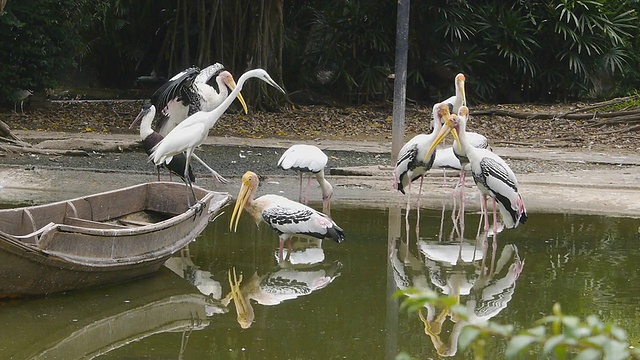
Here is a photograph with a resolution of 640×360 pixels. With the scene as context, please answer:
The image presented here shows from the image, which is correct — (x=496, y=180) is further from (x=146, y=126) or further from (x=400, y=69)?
(x=400, y=69)

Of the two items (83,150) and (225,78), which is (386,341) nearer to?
(225,78)

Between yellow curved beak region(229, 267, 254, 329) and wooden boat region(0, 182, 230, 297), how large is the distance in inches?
20.5

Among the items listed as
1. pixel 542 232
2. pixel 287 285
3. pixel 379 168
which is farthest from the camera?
pixel 379 168

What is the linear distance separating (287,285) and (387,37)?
13.6 metres

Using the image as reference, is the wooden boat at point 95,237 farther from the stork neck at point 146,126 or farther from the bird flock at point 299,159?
the stork neck at point 146,126

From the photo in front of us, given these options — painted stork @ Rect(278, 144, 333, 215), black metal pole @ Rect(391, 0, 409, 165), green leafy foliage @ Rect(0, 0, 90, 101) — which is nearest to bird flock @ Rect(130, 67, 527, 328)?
painted stork @ Rect(278, 144, 333, 215)

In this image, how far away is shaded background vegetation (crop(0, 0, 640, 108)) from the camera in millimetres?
20109

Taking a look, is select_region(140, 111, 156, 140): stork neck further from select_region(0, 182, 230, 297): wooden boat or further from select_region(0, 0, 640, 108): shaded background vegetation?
select_region(0, 0, 640, 108): shaded background vegetation

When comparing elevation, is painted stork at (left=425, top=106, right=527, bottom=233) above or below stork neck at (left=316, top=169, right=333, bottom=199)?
above

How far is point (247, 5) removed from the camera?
18.4 meters

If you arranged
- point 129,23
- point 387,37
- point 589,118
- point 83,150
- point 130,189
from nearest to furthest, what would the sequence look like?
point 130,189 < point 83,150 < point 589,118 < point 387,37 < point 129,23

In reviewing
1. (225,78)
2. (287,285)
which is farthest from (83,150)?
(287,285)

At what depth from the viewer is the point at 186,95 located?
1104cm

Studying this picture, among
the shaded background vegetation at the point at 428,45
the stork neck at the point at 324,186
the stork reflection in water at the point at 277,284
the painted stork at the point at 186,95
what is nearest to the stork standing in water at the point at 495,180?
the stork reflection in water at the point at 277,284
